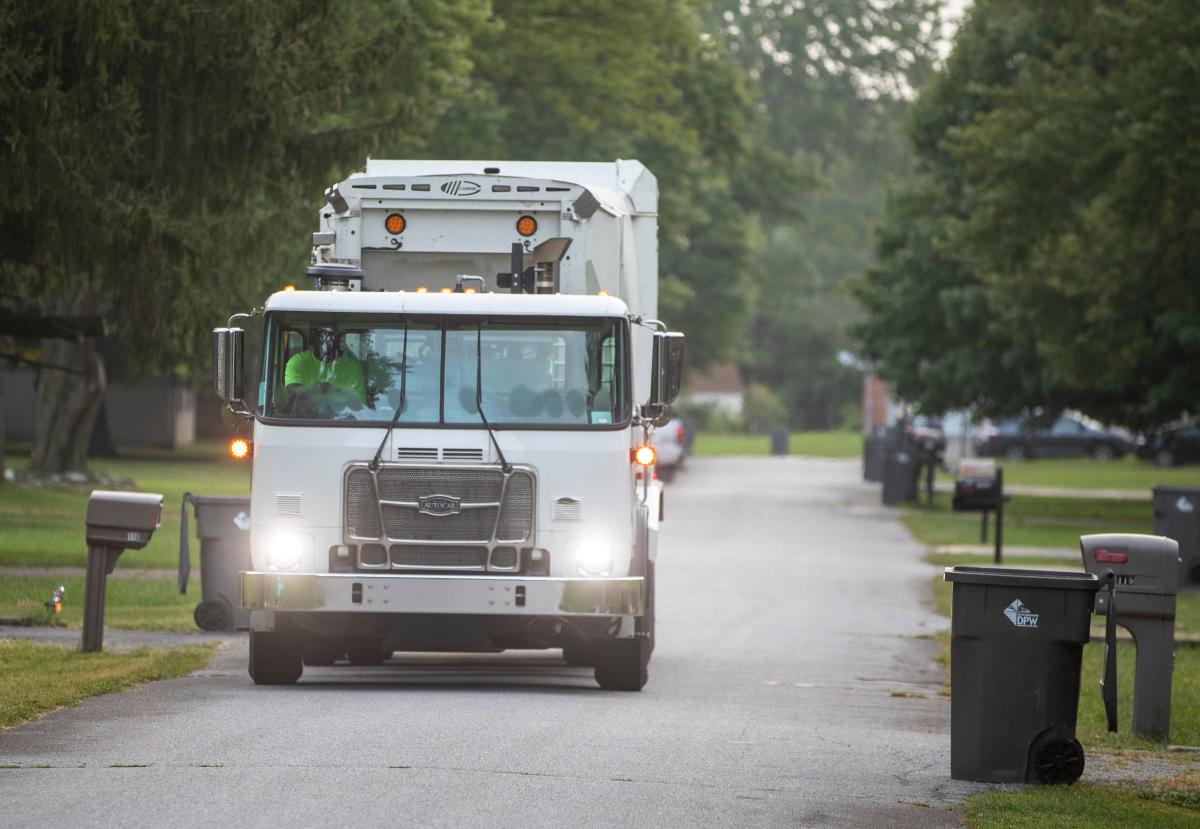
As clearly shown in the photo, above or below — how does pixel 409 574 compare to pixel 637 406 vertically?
below

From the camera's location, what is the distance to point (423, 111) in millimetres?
27766

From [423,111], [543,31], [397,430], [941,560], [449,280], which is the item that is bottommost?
[941,560]

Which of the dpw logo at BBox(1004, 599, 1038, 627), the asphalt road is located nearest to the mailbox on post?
the asphalt road

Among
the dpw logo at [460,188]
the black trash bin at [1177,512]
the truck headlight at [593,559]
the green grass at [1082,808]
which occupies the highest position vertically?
the dpw logo at [460,188]

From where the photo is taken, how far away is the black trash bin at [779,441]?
70.6 meters

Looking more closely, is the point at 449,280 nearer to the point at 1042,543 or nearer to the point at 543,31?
the point at 1042,543

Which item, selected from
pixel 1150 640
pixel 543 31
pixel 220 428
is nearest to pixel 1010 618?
pixel 1150 640

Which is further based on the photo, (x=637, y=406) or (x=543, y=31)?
(x=543, y=31)

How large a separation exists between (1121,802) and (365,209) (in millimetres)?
6396

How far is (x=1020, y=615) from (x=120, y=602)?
11.5 m

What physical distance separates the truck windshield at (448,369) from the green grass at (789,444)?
5728 centimetres

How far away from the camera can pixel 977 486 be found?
31.7 meters

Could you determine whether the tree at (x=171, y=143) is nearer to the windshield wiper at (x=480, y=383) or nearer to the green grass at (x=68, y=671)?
the green grass at (x=68, y=671)

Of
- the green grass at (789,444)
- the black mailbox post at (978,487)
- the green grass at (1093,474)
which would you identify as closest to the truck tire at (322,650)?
the black mailbox post at (978,487)
